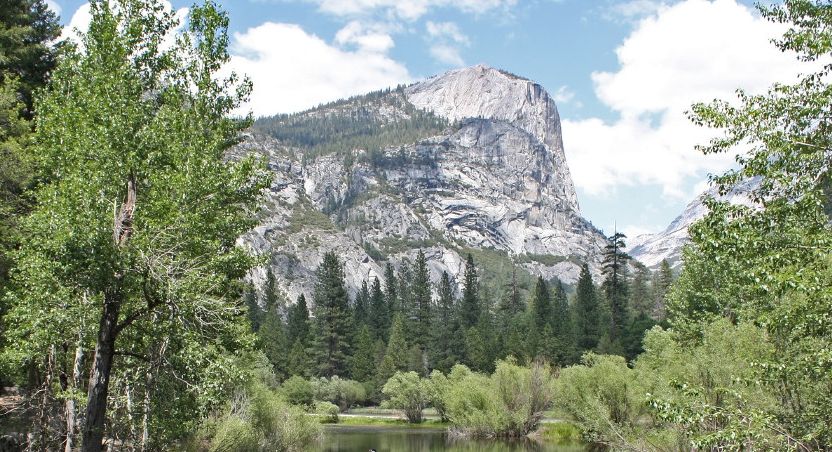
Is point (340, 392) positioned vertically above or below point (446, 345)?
below

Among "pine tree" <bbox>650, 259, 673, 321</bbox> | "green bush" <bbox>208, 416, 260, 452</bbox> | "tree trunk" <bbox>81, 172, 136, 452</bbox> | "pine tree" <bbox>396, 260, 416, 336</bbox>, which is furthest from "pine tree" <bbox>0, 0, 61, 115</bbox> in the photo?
"pine tree" <bbox>650, 259, 673, 321</bbox>

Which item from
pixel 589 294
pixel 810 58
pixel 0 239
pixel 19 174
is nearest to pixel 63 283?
pixel 0 239

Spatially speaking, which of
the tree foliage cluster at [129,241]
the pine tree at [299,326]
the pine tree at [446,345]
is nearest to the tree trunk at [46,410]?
the tree foliage cluster at [129,241]

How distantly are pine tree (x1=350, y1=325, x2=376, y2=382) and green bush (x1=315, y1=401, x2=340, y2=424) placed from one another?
62.8ft

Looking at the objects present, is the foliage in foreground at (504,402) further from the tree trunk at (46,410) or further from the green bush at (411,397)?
the tree trunk at (46,410)

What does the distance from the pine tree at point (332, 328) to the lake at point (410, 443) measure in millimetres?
33045

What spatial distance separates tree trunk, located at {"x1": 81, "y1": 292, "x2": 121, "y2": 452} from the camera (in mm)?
13797

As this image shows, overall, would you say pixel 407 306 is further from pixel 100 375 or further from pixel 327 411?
pixel 100 375

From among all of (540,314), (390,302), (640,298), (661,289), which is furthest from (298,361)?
(661,289)

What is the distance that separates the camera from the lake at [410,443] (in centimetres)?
4404

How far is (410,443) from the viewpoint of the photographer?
49.4 m

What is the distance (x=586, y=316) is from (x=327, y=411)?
4151 cm

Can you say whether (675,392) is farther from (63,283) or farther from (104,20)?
(104,20)

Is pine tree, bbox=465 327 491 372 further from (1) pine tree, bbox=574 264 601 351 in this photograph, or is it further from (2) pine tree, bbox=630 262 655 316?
(2) pine tree, bbox=630 262 655 316
